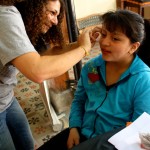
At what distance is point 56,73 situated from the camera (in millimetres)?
891

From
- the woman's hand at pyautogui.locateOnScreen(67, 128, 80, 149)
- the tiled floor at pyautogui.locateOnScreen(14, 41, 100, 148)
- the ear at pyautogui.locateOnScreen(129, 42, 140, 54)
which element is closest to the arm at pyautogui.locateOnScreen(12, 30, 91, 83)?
the ear at pyautogui.locateOnScreen(129, 42, 140, 54)

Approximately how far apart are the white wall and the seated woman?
307cm

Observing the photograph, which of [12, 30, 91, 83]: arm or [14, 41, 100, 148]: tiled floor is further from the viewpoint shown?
[14, 41, 100, 148]: tiled floor

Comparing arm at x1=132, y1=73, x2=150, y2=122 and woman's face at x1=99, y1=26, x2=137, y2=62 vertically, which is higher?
woman's face at x1=99, y1=26, x2=137, y2=62

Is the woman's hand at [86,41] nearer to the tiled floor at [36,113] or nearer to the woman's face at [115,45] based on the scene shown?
the woman's face at [115,45]

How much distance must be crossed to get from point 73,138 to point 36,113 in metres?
1.29

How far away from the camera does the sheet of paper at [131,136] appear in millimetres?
778

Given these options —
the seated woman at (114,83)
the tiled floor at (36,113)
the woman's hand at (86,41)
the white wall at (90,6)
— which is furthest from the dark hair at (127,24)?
the white wall at (90,6)

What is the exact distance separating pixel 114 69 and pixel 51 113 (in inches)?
43.5

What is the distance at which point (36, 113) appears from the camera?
2.38 m

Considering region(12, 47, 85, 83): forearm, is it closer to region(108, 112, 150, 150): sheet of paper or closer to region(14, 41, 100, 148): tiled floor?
region(108, 112, 150, 150): sheet of paper

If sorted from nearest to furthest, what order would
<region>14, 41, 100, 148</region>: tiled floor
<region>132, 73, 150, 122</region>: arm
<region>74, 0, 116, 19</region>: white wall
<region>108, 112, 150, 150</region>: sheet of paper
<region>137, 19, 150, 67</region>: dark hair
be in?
<region>108, 112, 150, 150</region>: sheet of paper, <region>132, 73, 150, 122</region>: arm, <region>137, 19, 150, 67</region>: dark hair, <region>14, 41, 100, 148</region>: tiled floor, <region>74, 0, 116, 19</region>: white wall

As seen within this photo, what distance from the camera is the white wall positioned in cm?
408

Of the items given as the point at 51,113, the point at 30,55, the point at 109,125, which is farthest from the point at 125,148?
the point at 51,113
